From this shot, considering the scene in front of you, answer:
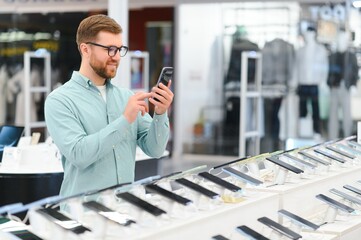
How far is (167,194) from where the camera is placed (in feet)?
9.71

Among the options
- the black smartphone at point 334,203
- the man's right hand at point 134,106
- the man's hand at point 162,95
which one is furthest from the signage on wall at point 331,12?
the man's right hand at point 134,106

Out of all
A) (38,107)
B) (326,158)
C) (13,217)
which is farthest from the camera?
(38,107)

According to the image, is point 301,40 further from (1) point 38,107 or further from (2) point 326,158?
(2) point 326,158

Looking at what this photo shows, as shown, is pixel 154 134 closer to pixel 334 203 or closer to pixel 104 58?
pixel 104 58

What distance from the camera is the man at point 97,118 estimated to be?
3137 millimetres

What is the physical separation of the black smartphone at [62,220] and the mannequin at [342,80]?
11.5 m

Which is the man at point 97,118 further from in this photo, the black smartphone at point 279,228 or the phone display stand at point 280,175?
the phone display stand at point 280,175

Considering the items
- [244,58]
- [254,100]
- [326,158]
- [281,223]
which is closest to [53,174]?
[326,158]

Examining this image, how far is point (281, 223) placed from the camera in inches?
143

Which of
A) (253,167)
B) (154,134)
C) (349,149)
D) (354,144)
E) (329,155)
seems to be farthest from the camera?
(354,144)

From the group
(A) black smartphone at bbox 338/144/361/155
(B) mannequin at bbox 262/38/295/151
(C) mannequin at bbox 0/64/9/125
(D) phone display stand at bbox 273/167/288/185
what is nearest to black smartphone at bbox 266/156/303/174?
(D) phone display stand at bbox 273/167/288/185

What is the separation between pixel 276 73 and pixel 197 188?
11.2 metres

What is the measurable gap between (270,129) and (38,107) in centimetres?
419

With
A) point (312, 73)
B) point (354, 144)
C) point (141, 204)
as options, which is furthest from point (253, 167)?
point (312, 73)
